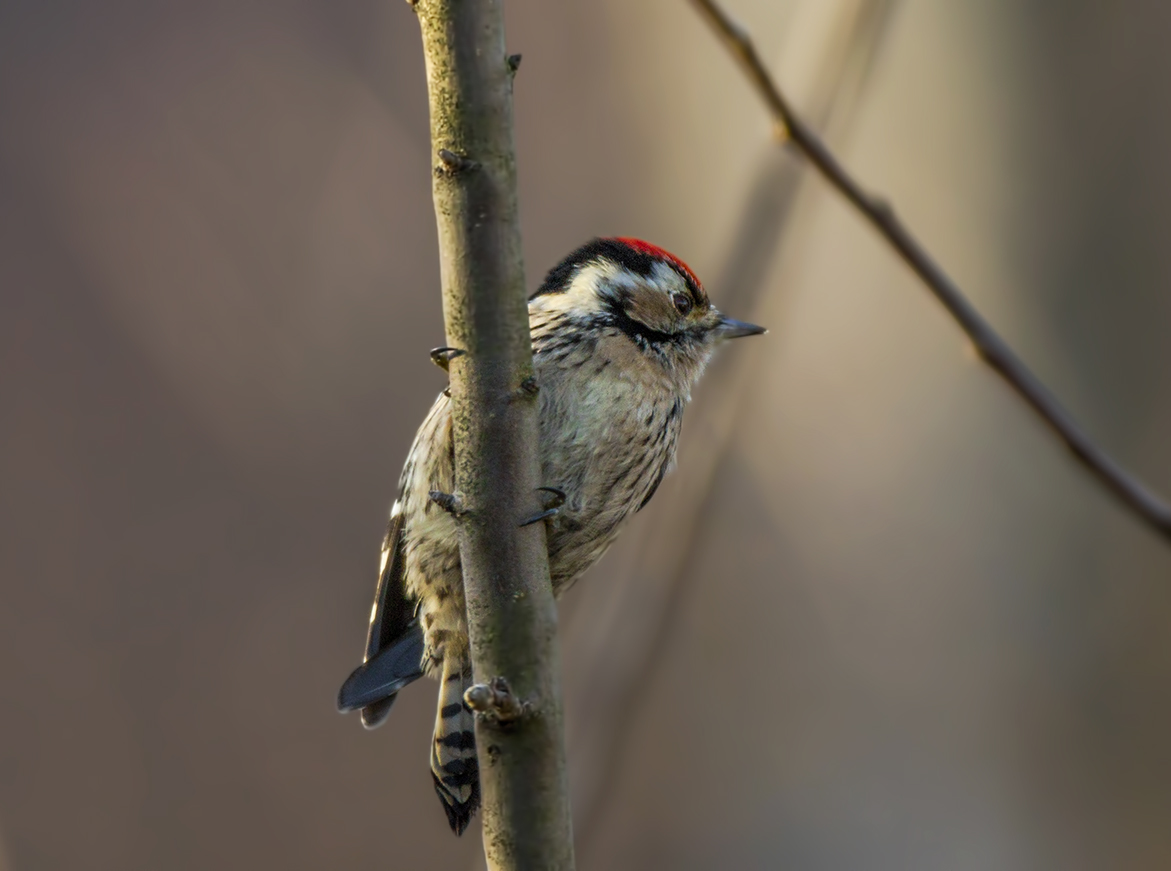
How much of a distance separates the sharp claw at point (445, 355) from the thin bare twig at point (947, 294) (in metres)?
0.53

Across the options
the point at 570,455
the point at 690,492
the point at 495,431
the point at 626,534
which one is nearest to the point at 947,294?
the point at 495,431

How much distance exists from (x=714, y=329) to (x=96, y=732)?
107 inches

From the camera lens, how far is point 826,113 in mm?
1984

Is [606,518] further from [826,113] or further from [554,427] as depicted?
[826,113]

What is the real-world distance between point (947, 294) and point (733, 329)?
1582mm

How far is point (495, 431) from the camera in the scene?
1.60 m

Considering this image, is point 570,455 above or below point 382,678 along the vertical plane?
above

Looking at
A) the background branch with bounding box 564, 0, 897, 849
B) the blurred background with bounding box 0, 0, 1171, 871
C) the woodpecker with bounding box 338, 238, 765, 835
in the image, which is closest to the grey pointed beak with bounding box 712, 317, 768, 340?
the woodpecker with bounding box 338, 238, 765, 835

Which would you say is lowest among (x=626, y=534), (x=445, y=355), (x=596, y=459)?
(x=626, y=534)

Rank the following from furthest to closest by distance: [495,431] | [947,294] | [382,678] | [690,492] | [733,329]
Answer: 1. [733,329]
2. [382,678]
3. [690,492]
4. [495,431]
5. [947,294]

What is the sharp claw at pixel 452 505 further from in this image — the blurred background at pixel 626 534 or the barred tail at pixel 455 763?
the blurred background at pixel 626 534

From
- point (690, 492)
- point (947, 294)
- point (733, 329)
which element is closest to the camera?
point (947, 294)

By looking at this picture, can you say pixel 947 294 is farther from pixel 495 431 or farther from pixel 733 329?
pixel 733 329

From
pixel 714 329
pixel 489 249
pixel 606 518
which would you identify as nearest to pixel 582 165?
pixel 714 329
